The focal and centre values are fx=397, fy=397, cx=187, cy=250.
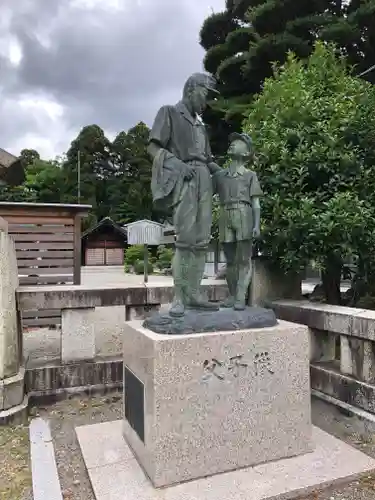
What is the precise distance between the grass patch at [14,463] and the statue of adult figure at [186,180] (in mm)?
1538

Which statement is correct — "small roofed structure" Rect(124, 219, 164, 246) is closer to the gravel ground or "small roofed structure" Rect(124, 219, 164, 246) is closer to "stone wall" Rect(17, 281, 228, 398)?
"stone wall" Rect(17, 281, 228, 398)

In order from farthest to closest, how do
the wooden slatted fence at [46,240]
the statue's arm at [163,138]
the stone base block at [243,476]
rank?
1. the wooden slatted fence at [46,240]
2. the statue's arm at [163,138]
3. the stone base block at [243,476]

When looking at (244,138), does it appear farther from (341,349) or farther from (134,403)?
(134,403)

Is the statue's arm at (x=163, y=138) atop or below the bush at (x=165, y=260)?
atop

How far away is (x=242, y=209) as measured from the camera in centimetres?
309

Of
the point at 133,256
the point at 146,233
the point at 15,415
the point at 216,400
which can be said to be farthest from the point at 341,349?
the point at 133,256

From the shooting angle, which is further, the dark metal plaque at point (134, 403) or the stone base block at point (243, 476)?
the dark metal plaque at point (134, 403)

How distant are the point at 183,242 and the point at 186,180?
1.49 feet

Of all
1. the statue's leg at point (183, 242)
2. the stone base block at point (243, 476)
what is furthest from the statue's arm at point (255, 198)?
the stone base block at point (243, 476)

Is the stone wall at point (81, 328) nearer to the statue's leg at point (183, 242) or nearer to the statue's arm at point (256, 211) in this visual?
the statue's leg at point (183, 242)

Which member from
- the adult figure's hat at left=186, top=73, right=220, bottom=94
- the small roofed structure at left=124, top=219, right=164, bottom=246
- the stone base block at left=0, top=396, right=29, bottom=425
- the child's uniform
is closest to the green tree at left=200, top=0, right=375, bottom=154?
the small roofed structure at left=124, top=219, right=164, bottom=246

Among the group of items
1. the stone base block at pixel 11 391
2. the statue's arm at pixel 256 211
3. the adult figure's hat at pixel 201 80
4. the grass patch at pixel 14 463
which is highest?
the adult figure's hat at pixel 201 80

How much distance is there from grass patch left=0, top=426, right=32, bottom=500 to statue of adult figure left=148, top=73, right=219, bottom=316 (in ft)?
5.04

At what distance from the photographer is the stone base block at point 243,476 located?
8.13 feet
